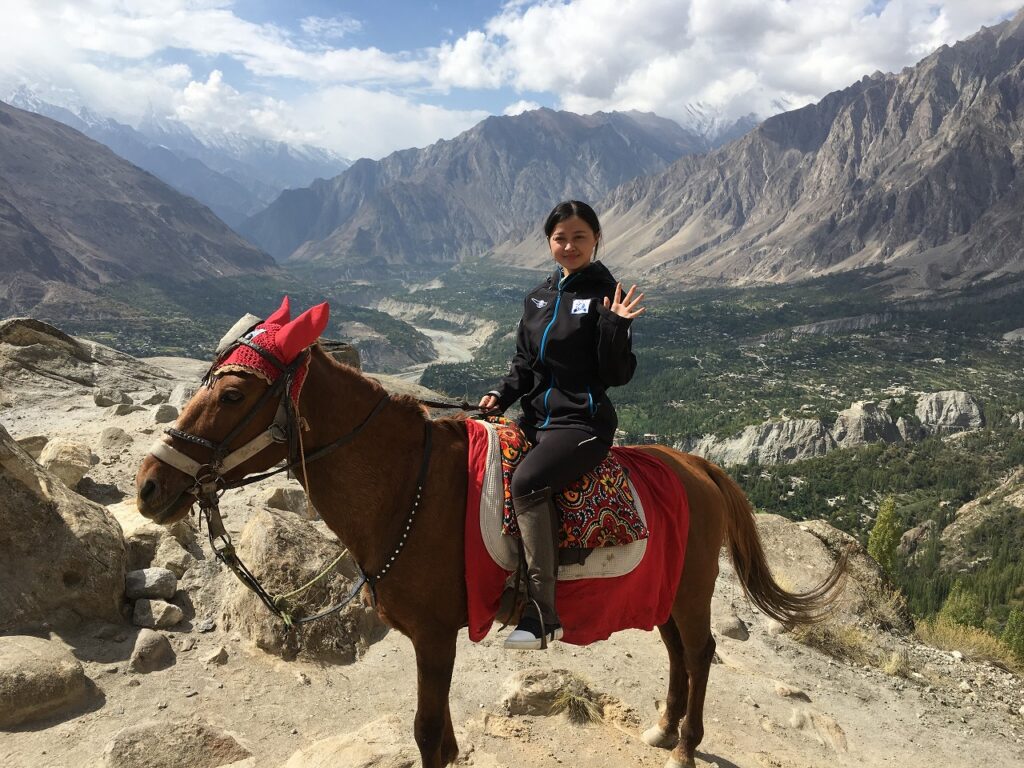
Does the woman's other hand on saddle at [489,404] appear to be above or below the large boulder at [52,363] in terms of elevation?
above

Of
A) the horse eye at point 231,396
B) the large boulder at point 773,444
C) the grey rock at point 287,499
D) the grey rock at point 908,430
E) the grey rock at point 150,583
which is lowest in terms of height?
the large boulder at point 773,444

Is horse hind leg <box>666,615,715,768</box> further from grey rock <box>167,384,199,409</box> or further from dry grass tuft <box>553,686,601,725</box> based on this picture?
grey rock <box>167,384,199,409</box>

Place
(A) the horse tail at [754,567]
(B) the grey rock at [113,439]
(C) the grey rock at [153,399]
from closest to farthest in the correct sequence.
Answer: (A) the horse tail at [754,567], (B) the grey rock at [113,439], (C) the grey rock at [153,399]

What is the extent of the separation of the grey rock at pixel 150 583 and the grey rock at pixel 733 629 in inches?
315

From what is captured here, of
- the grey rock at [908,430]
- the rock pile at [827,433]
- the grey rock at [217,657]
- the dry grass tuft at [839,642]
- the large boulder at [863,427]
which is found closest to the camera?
the grey rock at [217,657]

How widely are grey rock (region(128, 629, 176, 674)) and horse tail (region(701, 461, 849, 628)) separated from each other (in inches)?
255

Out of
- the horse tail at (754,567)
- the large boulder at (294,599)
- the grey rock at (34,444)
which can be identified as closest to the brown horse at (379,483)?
the horse tail at (754,567)

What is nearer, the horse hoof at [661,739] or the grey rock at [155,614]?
the horse hoof at [661,739]

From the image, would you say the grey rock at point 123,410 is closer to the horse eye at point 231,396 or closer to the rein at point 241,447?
the rein at point 241,447

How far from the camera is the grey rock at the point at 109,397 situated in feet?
56.8

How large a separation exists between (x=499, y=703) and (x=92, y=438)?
1173 centimetres

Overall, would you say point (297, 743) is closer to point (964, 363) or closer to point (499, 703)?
point (499, 703)

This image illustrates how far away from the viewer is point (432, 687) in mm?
4469

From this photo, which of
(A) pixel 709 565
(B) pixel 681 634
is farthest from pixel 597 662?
(A) pixel 709 565
